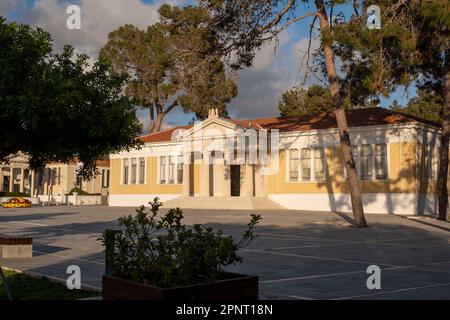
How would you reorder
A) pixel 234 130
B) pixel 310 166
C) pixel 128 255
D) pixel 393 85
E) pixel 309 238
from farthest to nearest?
pixel 234 130 < pixel 310 166 < pixel 393 85 < pixel 309 238 < pixel 128 255

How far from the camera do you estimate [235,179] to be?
51.0m

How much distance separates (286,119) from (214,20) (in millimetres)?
26856

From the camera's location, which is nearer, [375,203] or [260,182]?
[375,203]

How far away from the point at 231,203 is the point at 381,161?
12.2 m

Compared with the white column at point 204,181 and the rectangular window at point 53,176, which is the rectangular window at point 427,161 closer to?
the white column at point 204,181

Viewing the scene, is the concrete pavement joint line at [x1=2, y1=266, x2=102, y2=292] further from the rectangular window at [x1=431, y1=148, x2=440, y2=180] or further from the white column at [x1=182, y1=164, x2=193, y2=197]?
the white column at [x1=182, y1=164, x2=193, y2=197]

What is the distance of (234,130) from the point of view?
48000 millimetres

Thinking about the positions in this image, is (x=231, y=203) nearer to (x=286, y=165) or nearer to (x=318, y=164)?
(x=286, y=165)

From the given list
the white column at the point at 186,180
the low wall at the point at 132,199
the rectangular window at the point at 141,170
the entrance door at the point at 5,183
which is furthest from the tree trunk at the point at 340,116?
the entrance door at the point at 5,183

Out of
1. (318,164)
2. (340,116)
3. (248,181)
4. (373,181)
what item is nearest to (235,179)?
(248,181)

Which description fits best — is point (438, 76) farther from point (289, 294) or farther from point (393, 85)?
point (289, 294)

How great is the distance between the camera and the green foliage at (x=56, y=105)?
29.7ft

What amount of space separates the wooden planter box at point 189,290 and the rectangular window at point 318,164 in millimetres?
Answer: 38008

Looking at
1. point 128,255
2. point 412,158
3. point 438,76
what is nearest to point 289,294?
point 128,255
